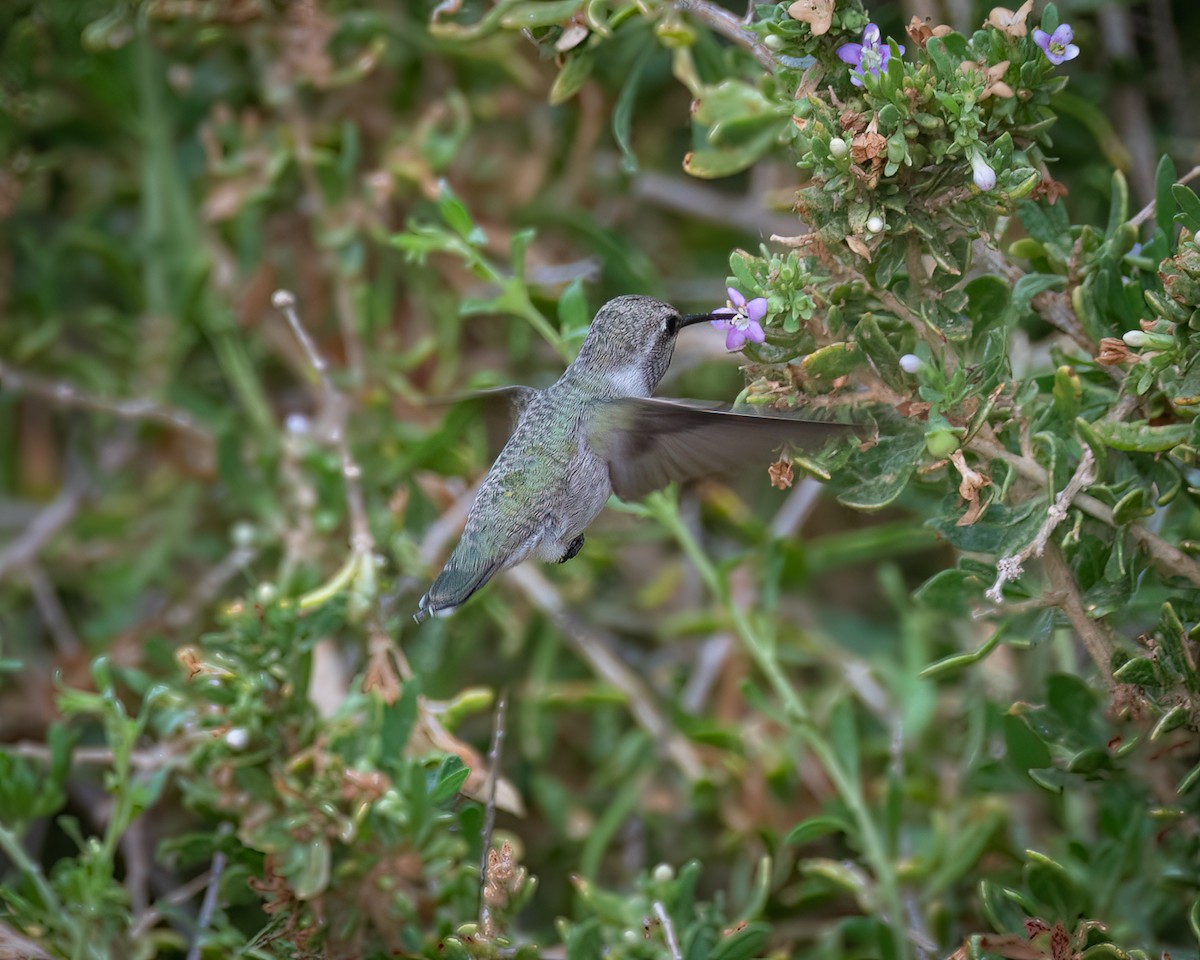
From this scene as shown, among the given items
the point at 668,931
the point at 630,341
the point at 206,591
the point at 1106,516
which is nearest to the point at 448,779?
the point at 668,931

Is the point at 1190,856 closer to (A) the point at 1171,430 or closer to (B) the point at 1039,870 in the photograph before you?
(B) the point at 1039,870

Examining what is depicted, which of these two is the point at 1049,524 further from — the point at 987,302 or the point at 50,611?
the point at 50,611

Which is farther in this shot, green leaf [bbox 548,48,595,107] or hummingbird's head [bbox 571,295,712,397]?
hummingbird's head [bbox 571,295,712,397]

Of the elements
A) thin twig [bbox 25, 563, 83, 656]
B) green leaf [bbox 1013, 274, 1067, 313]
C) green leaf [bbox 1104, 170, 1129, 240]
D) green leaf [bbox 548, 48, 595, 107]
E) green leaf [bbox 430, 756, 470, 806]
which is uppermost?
green leaf [bbox 548, 48, 595, 107]

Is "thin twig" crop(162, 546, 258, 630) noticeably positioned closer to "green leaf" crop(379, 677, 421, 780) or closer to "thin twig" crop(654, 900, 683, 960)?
"green leaf" crop(379, 677, 421, 780)

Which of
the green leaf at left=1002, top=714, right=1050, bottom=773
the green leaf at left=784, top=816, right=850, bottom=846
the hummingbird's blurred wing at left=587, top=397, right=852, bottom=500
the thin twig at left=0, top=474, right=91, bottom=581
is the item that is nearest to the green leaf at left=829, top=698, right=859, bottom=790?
the green leaf at left=784, top=816, right=850, bottom=846

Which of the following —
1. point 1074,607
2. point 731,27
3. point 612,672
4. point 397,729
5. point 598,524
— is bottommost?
point 612,672
